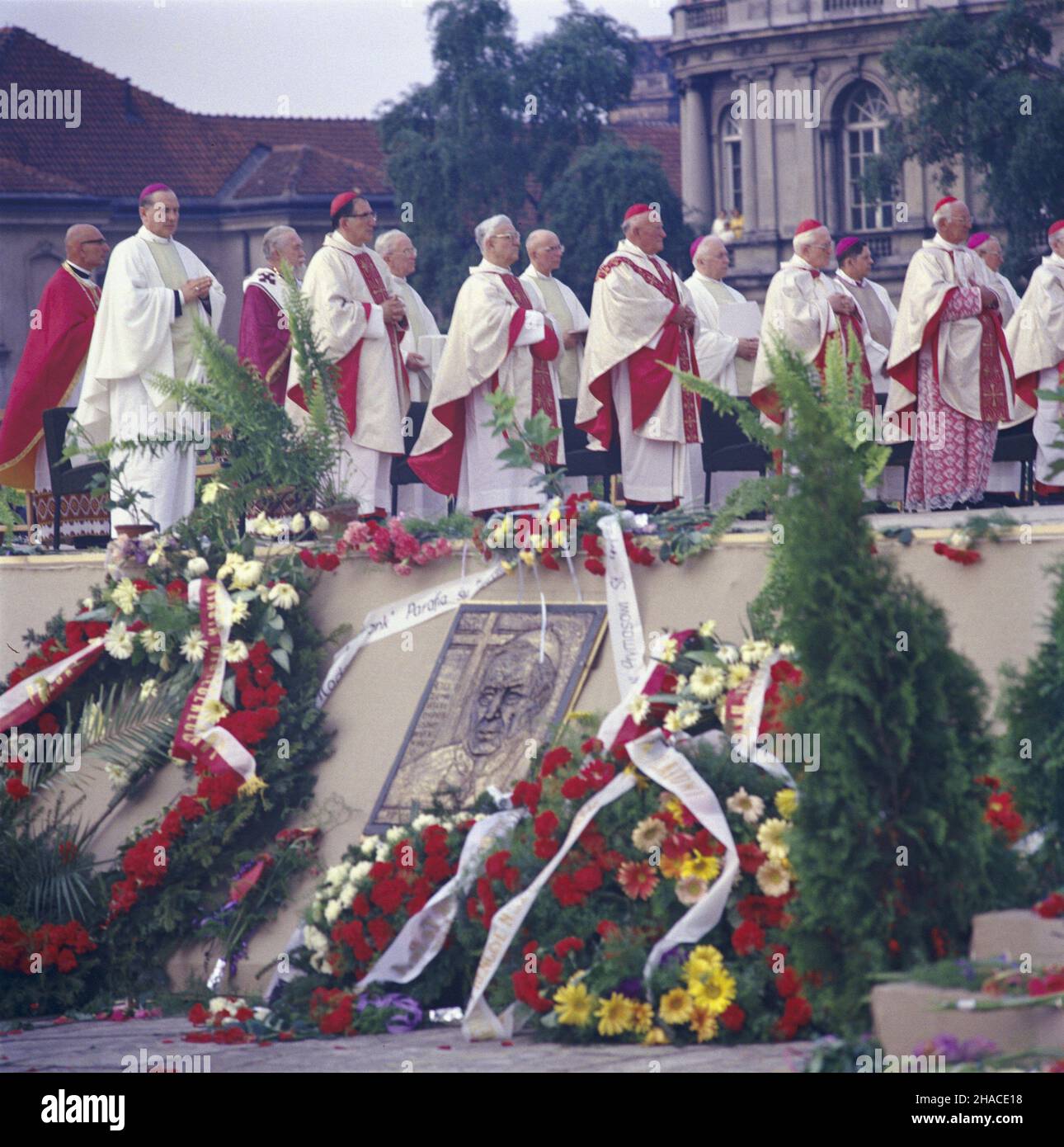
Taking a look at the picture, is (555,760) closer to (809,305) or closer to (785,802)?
(785,802)

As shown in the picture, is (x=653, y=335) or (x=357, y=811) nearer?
(x=357, y=811)

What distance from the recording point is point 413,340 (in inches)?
564

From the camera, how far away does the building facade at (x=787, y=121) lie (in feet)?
156

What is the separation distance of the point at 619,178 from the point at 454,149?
417 cm

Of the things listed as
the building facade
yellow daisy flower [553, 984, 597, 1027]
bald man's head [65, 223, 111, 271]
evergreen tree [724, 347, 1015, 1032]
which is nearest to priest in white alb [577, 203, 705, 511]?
bald man's head [65, 223, 111, 271]

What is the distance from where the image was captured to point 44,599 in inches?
437

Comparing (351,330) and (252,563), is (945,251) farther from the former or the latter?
(252,563)

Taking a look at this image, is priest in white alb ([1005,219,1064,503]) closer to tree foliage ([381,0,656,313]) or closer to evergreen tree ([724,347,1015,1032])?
evergreen tree ([724,347,1015,1032])

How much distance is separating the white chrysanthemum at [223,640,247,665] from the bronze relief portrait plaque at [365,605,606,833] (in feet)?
2.67

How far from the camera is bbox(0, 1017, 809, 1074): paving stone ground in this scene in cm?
699

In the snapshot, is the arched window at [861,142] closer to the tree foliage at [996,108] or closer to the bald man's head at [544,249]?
the tree foliage at [996,108]

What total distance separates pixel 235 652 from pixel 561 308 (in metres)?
4.86

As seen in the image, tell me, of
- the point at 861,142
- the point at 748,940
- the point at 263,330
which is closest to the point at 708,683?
the point at 748,940

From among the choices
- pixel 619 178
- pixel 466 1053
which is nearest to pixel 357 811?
pixel 466 1053
